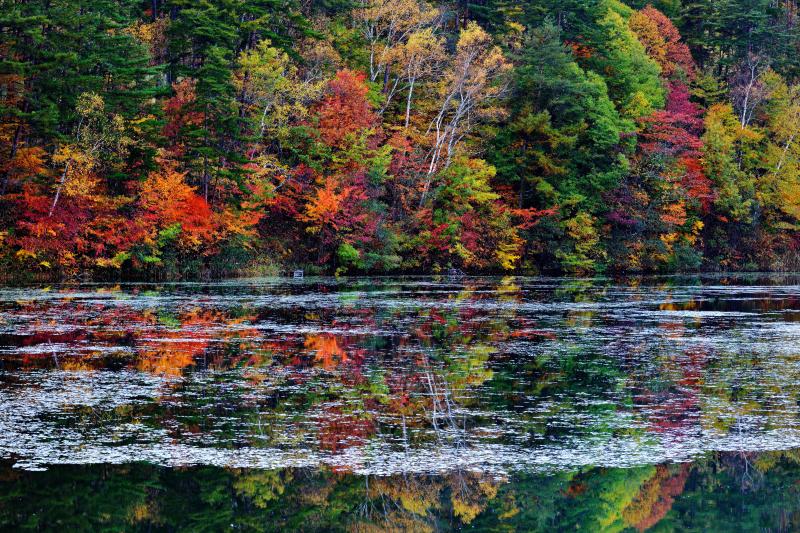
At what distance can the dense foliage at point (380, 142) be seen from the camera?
130 feet

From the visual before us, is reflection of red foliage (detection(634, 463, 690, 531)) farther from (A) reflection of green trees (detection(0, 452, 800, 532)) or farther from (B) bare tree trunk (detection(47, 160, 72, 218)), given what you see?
(B) bare tree trunk (detection(47, 160, 72, 218))

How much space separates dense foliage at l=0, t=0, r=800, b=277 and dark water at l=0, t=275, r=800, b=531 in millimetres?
17430

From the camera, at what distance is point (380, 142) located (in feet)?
178

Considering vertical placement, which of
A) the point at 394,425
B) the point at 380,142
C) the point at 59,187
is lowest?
the point at 394,425

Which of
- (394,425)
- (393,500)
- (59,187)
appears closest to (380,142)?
(59,187)

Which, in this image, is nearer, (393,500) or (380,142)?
(393,500)

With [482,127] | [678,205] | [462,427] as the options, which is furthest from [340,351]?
[678,205]

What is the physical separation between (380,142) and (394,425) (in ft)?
141

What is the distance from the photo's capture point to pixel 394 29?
54.9m

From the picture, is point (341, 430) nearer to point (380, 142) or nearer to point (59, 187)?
point (59, 187)

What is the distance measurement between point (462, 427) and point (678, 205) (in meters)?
54.4

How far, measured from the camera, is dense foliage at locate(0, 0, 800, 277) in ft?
130

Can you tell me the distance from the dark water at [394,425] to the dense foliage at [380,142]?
17.4 m

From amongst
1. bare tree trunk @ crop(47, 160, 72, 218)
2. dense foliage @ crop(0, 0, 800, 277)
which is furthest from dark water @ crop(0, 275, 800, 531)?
dense foliage @ crop(0, 0, 800, 277)
